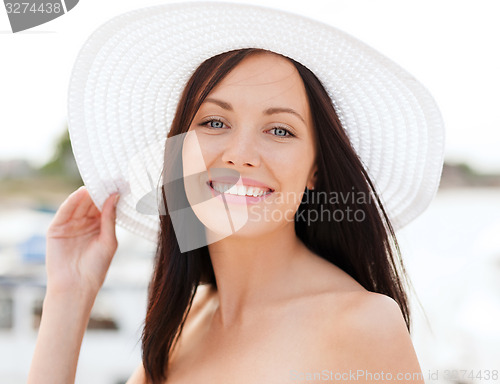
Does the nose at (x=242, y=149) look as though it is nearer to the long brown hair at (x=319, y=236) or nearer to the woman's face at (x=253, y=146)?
the woman's face at (x=253, y=146)

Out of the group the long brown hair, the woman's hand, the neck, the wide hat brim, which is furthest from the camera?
the woman's hand

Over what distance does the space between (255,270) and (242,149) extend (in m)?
0.42

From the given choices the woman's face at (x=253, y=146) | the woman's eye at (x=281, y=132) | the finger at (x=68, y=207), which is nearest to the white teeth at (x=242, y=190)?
A: the woman's face at (x=253, y=146)

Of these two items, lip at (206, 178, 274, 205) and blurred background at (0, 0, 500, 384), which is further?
blurred background at (0, 0, 500, 384)

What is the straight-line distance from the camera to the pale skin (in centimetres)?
132

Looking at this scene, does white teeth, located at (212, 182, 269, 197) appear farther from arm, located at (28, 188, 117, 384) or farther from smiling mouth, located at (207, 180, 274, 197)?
arm, located at (28, 188, 117, 384)

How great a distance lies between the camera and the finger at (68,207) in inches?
70.7

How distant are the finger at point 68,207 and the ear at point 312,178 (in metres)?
0.71

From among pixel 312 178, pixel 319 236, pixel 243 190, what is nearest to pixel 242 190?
pixel 243 190

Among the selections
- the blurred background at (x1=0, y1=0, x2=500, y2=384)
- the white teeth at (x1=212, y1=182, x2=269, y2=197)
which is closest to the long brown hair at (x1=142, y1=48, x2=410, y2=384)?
the blurred background at (x1=0, y1=0, x2=500, y2=384)

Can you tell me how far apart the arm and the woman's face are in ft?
1.47

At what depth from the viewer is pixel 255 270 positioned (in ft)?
5.40

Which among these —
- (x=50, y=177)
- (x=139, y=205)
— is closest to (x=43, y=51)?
(x=139, y=205)

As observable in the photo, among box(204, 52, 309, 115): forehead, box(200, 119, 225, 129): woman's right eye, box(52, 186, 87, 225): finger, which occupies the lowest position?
box(52, 186, 87, 225): finger
